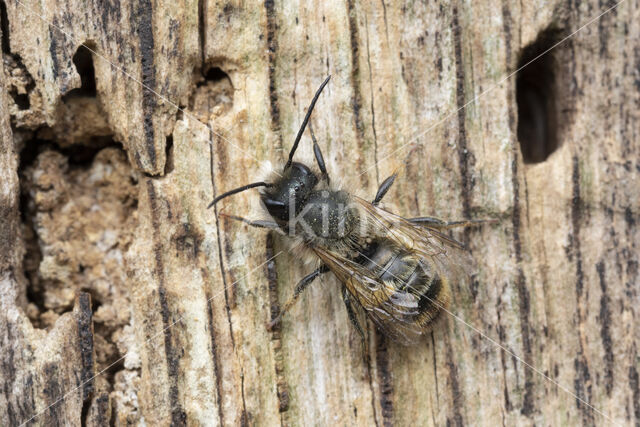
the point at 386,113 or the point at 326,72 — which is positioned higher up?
the point at 326,72

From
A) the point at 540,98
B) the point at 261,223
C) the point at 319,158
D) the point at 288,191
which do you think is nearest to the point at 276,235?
the point at 261,223

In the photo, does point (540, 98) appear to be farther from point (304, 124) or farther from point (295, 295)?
point (295, 295)

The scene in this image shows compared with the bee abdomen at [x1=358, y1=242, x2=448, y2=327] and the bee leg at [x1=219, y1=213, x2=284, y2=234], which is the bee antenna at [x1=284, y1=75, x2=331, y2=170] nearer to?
the bee leg at [x1=219, y1=213, x2=284, y2=234]

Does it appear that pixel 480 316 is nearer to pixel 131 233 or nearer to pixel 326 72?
pixel 326 72

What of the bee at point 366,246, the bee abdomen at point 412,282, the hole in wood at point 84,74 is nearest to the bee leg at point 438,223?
the bee at point 366,246

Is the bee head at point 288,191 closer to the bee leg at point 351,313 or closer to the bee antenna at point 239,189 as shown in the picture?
the bee antenna at point 239,189

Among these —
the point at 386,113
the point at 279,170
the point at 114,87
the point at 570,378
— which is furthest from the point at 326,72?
the point at 570,378

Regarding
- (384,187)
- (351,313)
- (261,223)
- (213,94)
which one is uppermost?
(213,94)
